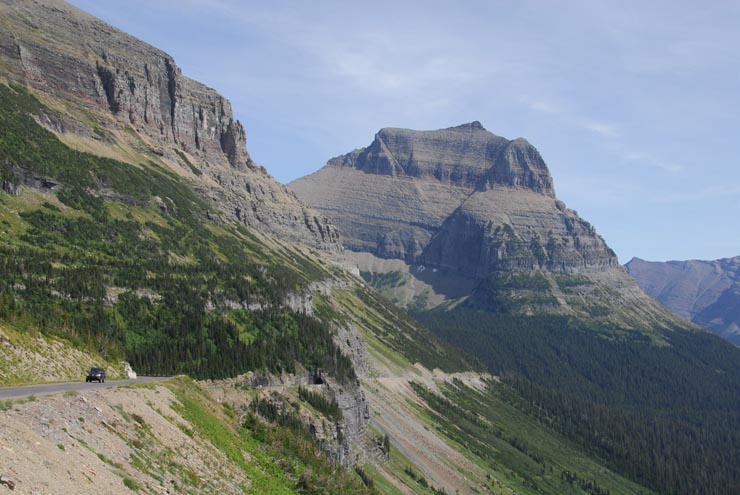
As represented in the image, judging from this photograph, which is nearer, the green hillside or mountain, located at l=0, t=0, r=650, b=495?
mountain, located at l=0, t=0, r=650, b=495

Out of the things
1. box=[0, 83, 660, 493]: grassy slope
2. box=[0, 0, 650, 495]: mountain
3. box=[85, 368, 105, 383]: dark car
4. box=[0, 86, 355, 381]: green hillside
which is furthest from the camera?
box=[0, 86, 355, 381]: green hillside

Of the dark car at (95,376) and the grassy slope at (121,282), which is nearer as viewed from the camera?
Result: the dark car at (95,376)

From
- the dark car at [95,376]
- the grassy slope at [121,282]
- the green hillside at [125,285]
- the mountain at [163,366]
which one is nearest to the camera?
the mountain at [163,366]

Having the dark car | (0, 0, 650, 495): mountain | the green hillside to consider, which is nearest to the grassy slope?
the green hillside

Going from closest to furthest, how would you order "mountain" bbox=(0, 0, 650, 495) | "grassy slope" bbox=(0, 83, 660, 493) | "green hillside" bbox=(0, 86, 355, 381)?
"mountain" bbox=(0, 0, 650, 495) → "grassy slope" bbox=(0, 83, 660, 493) → "green hillside" bbox=(0, 86, 355, 381)

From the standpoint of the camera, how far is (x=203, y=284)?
15062 centimetres

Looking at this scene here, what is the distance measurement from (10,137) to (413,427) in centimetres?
13091

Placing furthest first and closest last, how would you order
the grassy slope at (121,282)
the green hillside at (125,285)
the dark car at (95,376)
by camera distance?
the green hillside at (125,285) → the grassy slope at (121,282) → the dark car at (95,376)

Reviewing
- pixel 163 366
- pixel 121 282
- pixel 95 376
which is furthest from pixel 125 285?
pixel 95 376

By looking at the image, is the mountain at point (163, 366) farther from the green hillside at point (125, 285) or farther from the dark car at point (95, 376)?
the dark car at point (95, 376)

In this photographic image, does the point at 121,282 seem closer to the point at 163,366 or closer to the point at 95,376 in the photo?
the point at 163,366

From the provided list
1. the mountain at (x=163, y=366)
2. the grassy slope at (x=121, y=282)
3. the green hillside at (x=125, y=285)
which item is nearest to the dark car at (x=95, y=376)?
the mountain at (x=163, y=366)

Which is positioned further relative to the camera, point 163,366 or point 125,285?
point 125,285

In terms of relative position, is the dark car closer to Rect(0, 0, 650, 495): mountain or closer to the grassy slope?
Rect(0, 0, 650, 495): mountain
